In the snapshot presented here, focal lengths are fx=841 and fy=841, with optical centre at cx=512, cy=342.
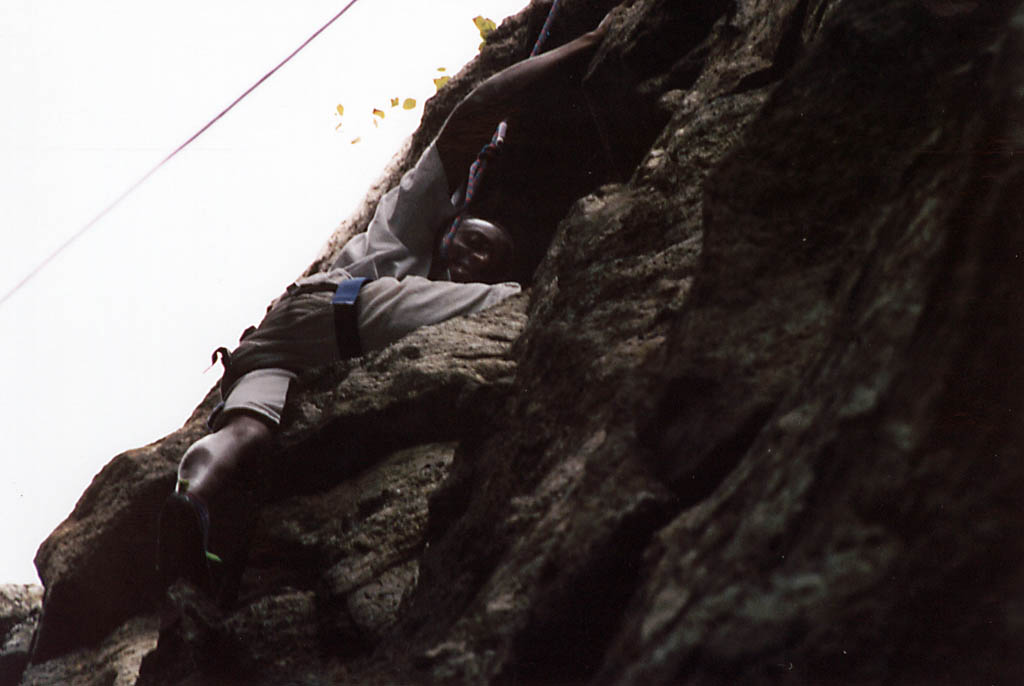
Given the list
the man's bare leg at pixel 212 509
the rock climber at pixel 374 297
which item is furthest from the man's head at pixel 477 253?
the man's bare leg at pixel 212 509

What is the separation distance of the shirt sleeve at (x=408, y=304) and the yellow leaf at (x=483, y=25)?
2.94 m

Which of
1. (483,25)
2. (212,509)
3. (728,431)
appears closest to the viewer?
(728,431)

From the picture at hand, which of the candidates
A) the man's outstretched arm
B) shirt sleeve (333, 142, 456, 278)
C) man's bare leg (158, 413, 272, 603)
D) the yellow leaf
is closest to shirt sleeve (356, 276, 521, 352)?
shirt sleeve (333, 142, 456, 278)

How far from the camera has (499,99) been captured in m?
4.68

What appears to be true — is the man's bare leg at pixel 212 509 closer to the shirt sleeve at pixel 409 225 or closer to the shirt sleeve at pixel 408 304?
the shirt sleeve at pixel 408 304

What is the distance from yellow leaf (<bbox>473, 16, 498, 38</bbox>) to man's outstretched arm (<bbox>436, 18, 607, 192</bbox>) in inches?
62.4

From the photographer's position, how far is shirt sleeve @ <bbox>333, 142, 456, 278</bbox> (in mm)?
4531

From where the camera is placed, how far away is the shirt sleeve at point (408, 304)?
12.6 feet

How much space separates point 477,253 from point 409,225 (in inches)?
16.8

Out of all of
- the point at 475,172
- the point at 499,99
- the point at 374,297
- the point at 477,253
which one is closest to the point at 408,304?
the point at 374,297

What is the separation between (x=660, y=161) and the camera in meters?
2.95

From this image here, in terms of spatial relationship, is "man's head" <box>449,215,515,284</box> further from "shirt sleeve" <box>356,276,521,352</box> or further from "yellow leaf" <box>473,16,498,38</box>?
"yellow leaf" <box>473,16,498,38</box>

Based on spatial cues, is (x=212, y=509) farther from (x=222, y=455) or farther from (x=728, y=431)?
(x=728, y=431)

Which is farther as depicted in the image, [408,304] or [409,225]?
[409,225]
